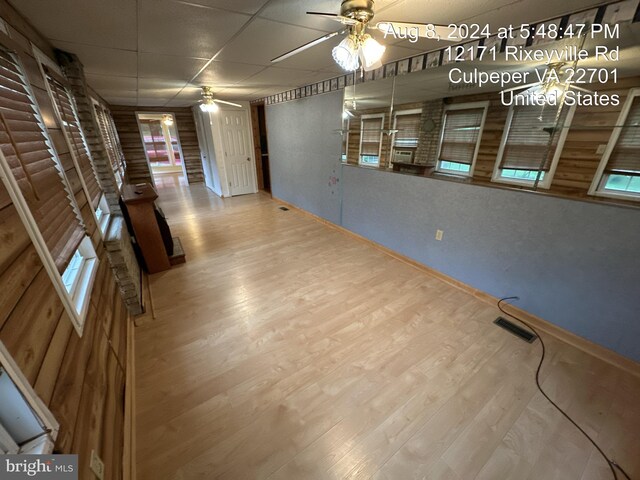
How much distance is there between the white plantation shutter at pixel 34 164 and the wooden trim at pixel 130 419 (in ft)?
2.92

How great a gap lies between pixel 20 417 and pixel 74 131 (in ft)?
7.48

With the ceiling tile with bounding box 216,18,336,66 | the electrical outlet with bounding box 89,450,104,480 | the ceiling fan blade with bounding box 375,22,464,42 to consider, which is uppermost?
the ceiling tile with bounding box 216,18,336,66

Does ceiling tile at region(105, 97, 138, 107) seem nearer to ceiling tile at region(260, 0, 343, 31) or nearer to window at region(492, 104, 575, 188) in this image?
ceiling tile at region(260, 0, 343, 31)

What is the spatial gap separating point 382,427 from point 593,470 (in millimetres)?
995

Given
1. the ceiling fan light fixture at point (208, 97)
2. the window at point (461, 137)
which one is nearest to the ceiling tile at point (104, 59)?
the ceiling fan light fixture at point (208, 97)

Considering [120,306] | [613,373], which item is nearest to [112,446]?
[120,306]

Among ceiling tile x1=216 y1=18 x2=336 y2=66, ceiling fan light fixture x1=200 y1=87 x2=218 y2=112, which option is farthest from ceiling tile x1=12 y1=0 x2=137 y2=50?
ceiling fan light fixture x1=200 y1=87 x2=218 y2=112

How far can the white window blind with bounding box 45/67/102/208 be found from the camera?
175cm

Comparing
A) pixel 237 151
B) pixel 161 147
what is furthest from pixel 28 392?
pixel 161 147

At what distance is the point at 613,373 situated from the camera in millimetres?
1646

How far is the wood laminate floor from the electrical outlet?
1.10 feet

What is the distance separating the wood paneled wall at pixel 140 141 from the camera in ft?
20.8

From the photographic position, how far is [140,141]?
6.63 meters

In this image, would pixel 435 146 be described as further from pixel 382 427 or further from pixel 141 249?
pixel 141 249
